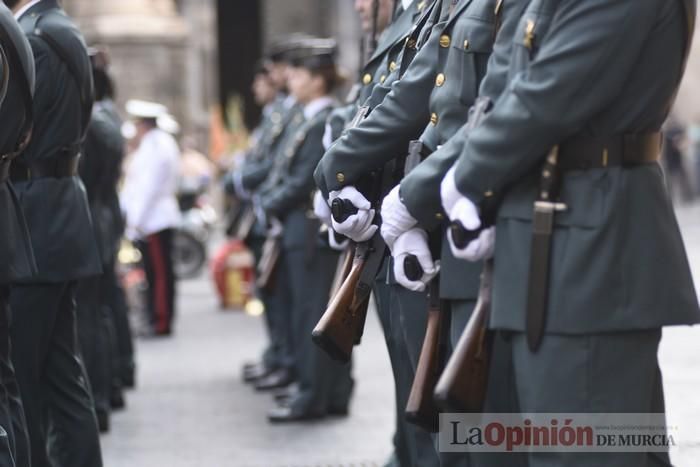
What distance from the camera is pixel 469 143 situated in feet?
12.8

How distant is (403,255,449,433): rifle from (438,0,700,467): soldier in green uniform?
464 millimetres

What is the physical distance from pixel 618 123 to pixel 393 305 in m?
1.58

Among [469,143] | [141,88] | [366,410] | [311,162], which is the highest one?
[469,143]

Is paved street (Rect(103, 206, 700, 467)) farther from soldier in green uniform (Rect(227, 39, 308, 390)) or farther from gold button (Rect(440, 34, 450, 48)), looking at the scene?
gold button (Rect(440, 34, 450, 48))

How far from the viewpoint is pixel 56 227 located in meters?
5.94

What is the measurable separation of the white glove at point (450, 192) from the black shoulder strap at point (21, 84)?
1.73m

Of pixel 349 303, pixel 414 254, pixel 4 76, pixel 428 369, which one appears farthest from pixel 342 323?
pixel 4 76

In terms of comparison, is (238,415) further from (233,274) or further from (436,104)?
(233,274)

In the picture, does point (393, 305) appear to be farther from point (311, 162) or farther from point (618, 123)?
point (311, 162)

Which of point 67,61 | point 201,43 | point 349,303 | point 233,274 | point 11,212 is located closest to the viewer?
point 349,303

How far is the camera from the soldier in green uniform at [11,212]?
5113 millimetres

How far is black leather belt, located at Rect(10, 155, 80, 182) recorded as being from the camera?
591cm

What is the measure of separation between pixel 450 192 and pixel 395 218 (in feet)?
1.72

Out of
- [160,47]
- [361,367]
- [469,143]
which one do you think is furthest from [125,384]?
[160,47]
